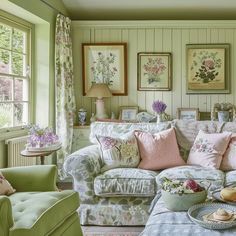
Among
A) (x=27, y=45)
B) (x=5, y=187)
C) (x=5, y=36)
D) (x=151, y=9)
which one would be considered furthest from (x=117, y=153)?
(x=151, y=9)

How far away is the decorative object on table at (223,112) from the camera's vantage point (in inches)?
191

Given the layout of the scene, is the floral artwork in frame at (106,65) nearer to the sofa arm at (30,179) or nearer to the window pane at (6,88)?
the window pane at (6,88)

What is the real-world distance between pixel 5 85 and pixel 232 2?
3059mm

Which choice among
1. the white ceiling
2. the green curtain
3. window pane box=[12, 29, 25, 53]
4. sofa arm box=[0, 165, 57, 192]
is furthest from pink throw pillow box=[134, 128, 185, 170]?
the white ceiling

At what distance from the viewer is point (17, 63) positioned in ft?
14.5

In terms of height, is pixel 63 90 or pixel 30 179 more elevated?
pixel 63 90

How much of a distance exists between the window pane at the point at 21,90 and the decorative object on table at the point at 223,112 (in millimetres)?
2456

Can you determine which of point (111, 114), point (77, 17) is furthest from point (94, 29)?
point (111, 114)

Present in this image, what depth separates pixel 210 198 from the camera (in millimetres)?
2438

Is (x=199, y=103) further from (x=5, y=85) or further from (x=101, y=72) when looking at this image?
(x=5, y=85)

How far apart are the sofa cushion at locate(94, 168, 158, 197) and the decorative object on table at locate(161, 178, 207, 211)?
819 mm

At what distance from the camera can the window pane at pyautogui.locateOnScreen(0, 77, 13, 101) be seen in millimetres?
4074

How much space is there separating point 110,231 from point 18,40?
251 centimetres

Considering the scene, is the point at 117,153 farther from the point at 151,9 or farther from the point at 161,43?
the point at 151,9
